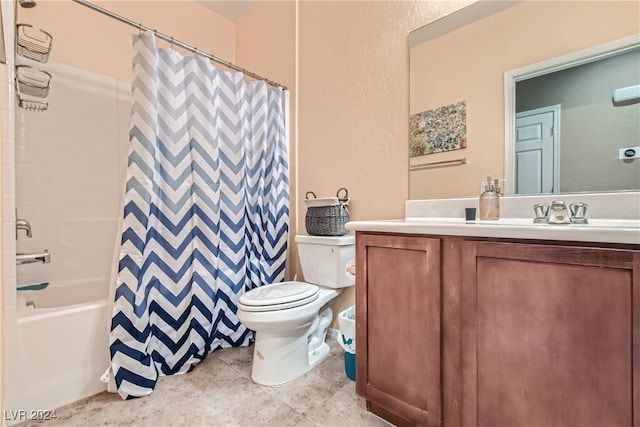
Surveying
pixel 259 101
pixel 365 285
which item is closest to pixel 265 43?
pixel 259 101

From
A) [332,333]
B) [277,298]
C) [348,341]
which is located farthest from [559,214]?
[332,333]

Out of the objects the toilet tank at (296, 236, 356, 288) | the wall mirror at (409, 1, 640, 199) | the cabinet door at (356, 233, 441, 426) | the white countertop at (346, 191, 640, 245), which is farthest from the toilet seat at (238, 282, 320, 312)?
the wall mirror at (409, 1, 640, 199)

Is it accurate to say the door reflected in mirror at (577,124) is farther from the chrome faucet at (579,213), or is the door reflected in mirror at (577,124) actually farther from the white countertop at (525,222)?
the chrome faucet at (579,213)

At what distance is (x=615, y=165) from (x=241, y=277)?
189 cm

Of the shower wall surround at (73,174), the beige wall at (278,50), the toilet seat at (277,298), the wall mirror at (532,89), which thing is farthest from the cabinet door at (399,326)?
Result: the shower wall surround at (73,174)

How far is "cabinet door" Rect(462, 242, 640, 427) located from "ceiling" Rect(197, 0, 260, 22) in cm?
272

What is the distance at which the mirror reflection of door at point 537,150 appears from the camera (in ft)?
3.93

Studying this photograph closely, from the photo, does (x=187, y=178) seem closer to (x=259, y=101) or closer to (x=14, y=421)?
(x=259, y=101)

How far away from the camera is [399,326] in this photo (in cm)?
106

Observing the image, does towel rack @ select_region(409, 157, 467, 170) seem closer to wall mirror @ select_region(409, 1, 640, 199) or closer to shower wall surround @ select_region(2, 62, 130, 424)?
wall mirror @ select_region(409, 1, 640, 199)

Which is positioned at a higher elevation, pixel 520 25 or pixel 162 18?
pixel 162 18

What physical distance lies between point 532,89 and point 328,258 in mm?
1274

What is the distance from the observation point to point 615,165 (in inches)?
42.3

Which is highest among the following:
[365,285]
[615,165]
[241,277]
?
[615,165]
